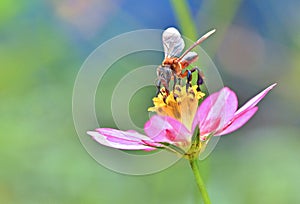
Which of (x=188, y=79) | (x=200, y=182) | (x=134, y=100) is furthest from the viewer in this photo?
(x=134, y=100)

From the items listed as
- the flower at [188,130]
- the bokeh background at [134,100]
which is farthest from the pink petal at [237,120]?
the bokeh background at [134,100]

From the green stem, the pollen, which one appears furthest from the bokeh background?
the green stem

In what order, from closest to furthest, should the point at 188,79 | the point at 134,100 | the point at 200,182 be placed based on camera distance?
the point at 200,182 < the point at 188,79 < the point at 134,100

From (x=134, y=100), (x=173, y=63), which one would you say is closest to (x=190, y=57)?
(x=173, y=63)

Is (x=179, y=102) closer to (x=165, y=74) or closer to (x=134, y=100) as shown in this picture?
(x=165, y=74)

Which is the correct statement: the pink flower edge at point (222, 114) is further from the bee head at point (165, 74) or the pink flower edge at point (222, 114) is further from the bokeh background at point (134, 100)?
the bokeh background at point (134, 100)

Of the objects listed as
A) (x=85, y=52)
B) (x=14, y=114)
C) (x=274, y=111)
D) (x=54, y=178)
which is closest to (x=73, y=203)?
(x=54, y=178)

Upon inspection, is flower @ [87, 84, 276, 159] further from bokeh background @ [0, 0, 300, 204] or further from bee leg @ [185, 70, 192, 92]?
bokeh background @ [0, 0, 300, 204]
